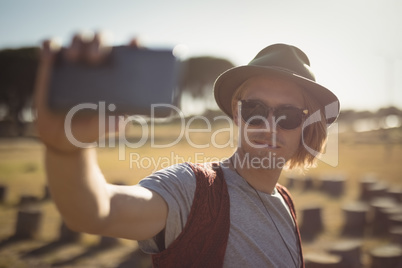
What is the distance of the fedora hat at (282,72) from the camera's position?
235 cm

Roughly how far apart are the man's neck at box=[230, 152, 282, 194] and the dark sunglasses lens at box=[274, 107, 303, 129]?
13.3 inches

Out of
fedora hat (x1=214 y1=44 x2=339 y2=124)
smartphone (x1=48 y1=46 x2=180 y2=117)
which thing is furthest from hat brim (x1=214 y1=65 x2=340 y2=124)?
smartphone (x1=48 y1=46 x2=180 y2=117)

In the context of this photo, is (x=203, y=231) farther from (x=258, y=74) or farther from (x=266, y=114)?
(x=258, y=74)

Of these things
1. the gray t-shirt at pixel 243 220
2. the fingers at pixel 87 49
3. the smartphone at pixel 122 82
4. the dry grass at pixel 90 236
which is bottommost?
the dry grass at pixel 90 236

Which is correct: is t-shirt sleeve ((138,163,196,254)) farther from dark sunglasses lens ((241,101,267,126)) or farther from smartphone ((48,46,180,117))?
dark sunglasses lens ((241,101,267,126))

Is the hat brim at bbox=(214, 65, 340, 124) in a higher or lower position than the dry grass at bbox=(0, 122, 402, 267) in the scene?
higher

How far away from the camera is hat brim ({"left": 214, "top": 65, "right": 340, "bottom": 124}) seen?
2.33 metres

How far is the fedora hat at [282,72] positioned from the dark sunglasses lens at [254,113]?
26cm

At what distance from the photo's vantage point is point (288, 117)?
235cm

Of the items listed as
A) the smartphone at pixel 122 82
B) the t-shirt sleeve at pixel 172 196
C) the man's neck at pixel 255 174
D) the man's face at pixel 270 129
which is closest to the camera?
the smartphone at pixel 122 82

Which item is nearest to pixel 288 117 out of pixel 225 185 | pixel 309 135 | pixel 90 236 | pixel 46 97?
pixel 309 135

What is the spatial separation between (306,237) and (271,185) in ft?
19.3

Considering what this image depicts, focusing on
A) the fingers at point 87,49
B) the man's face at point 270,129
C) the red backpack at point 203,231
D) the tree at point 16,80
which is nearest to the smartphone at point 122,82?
the fingers at point 87,49

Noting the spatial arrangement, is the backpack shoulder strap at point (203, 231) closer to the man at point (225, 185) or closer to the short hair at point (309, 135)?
the man at point (225, 185)
